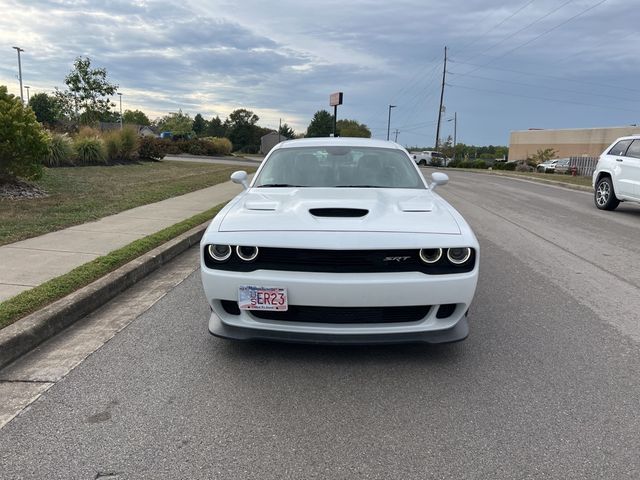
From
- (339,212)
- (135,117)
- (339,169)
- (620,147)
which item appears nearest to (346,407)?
A: (339,212)

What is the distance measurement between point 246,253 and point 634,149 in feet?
36.9

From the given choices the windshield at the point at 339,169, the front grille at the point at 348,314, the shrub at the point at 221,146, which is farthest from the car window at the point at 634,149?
the shrub at the point at 221,146

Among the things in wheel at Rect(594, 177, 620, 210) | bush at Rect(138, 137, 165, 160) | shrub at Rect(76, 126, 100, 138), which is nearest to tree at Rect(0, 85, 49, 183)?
shrub at Rect(76, 126, 100, 138)

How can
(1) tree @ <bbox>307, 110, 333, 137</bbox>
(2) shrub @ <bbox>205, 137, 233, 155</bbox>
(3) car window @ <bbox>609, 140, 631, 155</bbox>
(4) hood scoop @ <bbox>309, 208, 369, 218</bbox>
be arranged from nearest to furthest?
1. (4) hood scoop @ <bbox>309, 208, 369, 218</bbox>
2. (3) car window @ <bbox>609, 140, 631, 155</bbox>
3. (2) shrub @ <bbox>205, 137, 233, 155</bbox>
4. (1) tree @ <bbox>307, 110, 333, 137</bbox>

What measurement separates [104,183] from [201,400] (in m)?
11.5

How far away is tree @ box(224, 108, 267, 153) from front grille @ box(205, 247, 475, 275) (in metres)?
92.6

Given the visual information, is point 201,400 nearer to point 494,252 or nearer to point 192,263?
point 192,263

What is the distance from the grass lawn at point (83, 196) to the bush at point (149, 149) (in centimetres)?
538

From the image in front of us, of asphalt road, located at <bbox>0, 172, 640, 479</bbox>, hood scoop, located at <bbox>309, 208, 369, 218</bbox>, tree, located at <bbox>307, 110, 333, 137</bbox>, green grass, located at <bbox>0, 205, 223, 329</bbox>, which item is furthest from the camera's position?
tree, located at <bbox>307, 110, 333, 137</bbox>

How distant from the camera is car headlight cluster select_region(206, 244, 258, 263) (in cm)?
329

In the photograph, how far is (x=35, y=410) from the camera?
9.48ft

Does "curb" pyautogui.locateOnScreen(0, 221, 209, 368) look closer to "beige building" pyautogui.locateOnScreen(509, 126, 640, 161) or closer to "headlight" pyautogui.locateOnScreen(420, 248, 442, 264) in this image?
"headlight" pyautogui.locateOnScreen(420, 248, 442, 264)

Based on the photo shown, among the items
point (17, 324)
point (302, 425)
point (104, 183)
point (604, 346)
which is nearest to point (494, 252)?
point (604, 346)

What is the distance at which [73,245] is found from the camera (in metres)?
6.25
